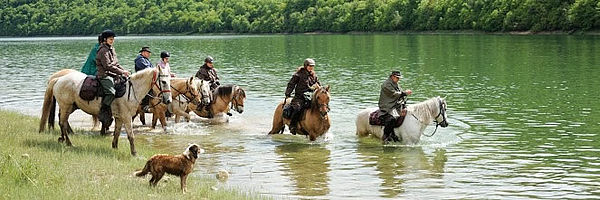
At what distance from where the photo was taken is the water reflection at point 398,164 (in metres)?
14.7

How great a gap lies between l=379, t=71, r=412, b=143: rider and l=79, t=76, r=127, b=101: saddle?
632cm

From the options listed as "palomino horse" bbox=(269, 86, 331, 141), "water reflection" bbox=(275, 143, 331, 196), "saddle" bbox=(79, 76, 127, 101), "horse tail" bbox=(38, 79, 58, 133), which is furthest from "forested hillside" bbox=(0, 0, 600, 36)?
"saddle" bbox=(79, 76, 127, 101)

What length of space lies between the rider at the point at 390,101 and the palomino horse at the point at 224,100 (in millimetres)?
6265

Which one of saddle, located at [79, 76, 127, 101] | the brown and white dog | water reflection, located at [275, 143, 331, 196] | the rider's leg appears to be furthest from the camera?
saddle, located at [79, 76, 127, 101]

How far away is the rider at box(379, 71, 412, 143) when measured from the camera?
1883 centimetres

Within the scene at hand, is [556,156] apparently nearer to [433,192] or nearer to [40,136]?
[433,192]

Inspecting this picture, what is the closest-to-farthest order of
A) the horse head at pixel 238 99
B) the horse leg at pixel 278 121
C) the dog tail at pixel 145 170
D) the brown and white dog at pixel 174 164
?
the brown and white dog at pixel 174 164, the dog tail at pixel 145 170, the horse leg at pixel 278 121, the horse head at pixel 238 99

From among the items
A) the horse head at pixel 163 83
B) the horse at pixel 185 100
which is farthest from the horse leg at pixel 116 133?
the horse at pixel 185 100

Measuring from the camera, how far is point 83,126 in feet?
77.3

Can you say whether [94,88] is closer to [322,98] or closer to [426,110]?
[322,98]

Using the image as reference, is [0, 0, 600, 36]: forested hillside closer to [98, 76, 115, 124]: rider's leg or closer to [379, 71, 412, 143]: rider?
[379, 71, 412, 143]: rider

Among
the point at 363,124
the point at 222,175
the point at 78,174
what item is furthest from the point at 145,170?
the point at 363,124

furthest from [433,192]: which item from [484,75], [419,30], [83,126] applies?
[419,30]

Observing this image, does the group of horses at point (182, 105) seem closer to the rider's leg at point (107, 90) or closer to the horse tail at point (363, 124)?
the horse tail at point (363, 124)
